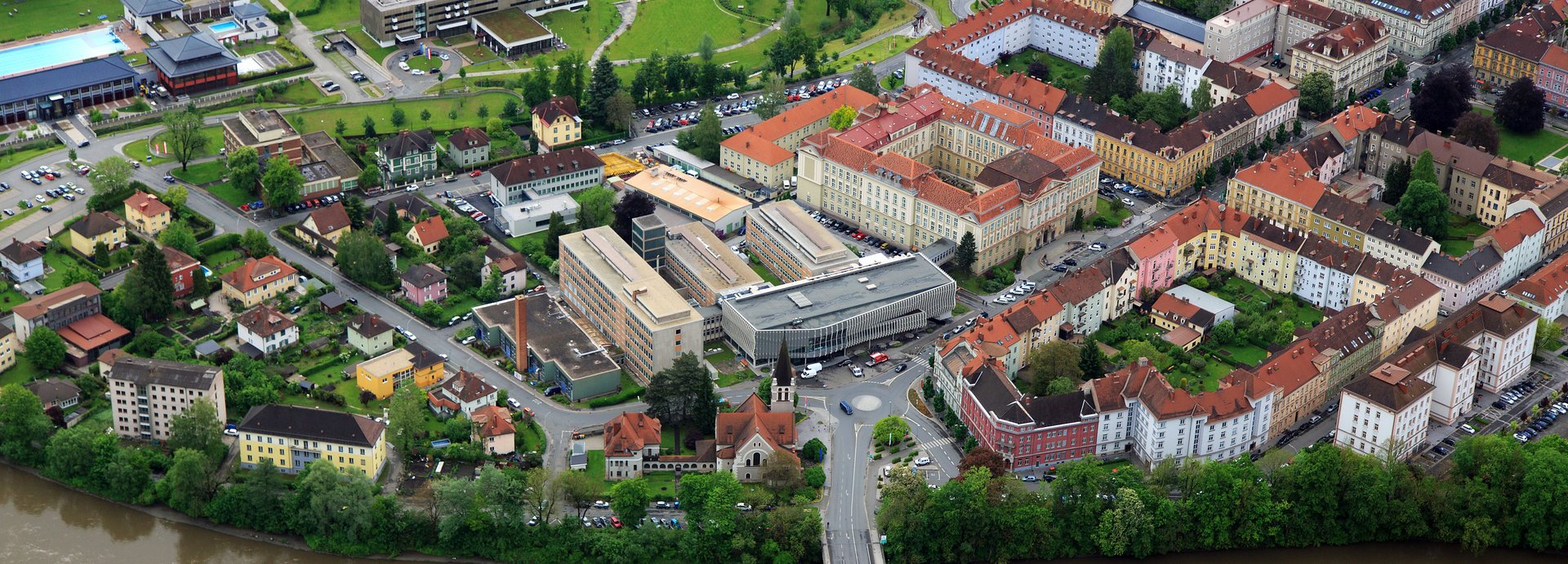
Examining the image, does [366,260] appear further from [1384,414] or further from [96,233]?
[1384,414]

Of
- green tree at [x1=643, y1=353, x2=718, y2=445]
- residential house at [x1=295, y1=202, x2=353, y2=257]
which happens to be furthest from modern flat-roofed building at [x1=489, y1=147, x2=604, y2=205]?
green tree at [x1=643, y1=353, x2=718, y2=445]

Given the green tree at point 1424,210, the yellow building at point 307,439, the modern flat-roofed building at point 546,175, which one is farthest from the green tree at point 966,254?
the yellow building at point 307,439

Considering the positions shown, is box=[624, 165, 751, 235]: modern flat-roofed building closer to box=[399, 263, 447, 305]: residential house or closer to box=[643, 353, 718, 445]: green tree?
box=[399, 263, 447, 305]: residential house

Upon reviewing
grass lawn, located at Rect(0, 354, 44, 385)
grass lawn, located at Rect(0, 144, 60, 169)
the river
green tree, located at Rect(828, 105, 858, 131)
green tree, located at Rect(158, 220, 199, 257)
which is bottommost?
the river

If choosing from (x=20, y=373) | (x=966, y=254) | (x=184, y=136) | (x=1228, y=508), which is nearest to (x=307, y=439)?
(x=20, y=373)

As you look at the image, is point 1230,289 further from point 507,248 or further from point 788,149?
point 507,248

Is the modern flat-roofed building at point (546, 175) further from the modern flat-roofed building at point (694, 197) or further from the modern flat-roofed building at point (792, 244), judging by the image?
the modern flat-roofed building at point (792, 244)

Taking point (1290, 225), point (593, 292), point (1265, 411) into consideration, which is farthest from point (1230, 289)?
point (593, 292)
